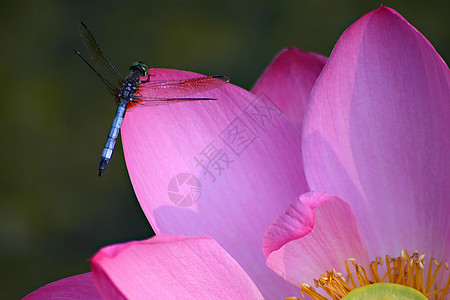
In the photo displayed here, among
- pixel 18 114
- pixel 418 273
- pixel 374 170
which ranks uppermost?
pixel 18 114

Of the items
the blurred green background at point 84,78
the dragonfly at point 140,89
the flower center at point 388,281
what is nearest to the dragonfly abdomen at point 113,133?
the dragonfly at point 140,89

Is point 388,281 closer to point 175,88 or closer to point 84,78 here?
point 175,88

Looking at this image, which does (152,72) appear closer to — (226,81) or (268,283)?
(226,81)

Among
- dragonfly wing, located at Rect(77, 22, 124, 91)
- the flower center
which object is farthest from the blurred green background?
the flower center

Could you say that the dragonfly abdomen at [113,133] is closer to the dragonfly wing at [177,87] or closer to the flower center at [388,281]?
the dragonfly wing at [177,87]

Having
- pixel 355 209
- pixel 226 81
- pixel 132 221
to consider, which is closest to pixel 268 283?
pixel 355 209

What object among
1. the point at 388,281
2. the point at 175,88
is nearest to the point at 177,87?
the point at 175,88

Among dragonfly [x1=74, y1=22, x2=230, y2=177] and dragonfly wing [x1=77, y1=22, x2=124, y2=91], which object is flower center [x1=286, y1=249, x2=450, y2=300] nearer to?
dragonfly [x1=74, y1=22, x2=230, y2=177]
